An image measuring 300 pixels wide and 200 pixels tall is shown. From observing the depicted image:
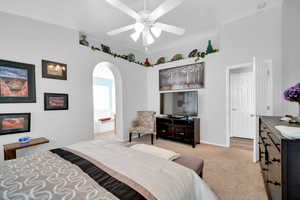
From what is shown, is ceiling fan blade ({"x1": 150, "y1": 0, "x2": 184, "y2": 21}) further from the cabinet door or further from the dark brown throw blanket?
the dark brown throw blanket

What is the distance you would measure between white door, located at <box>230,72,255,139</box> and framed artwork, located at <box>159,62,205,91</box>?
4.47 ft

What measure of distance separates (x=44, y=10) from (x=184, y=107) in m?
3.72

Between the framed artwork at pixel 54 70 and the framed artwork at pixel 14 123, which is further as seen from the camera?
the framed artwork at pixel 54 70

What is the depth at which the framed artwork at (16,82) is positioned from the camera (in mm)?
2205

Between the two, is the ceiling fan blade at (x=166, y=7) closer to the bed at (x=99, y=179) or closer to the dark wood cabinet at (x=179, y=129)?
the bed at (x=99, y=179)

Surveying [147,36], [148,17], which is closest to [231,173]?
[147,36]

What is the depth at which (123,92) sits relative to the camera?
4.09 metres

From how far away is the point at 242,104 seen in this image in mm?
4090

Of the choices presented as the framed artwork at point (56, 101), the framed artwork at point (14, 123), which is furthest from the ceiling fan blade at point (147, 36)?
the framed artwork at point (14, 123)

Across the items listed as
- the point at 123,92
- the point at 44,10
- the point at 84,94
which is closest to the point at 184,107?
the point at 123,92

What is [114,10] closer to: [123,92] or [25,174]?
[123,92]

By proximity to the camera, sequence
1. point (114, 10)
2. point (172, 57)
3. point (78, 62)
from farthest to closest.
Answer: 1. point (172, 57)
2. point (78, 62)
3. point (114, 10)

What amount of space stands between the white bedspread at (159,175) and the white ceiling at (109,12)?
2.52 metres

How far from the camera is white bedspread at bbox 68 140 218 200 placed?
2.87ft
